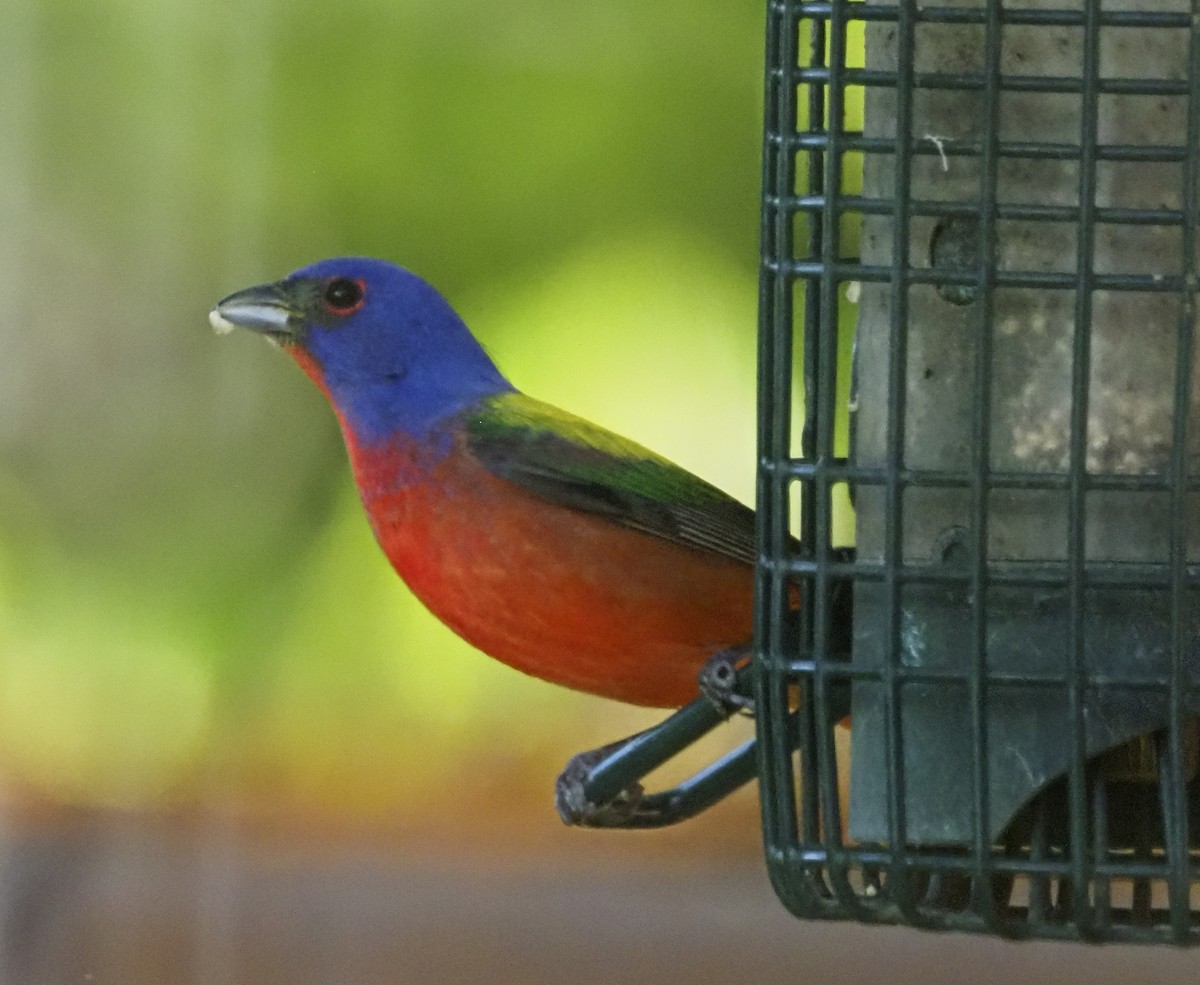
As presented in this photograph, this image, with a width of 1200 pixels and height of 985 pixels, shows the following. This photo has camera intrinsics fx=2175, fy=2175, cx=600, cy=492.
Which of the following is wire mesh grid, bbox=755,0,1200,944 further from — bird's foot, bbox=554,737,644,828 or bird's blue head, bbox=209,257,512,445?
bird's blue head, bbox=209,257,512,445

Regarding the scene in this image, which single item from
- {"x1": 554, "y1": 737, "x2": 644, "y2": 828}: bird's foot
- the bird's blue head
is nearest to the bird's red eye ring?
the bird's blue head

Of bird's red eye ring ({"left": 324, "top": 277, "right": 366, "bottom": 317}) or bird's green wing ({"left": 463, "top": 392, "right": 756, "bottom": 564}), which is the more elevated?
bird's red eye ring ({"left": 324, "top": 277, "right": 366, "bottom": 317})

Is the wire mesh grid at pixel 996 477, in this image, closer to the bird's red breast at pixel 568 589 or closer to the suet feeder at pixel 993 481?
the suet feeder at pixel 993 481

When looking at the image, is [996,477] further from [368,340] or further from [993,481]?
[368,340]

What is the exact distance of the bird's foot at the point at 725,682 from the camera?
349 cm

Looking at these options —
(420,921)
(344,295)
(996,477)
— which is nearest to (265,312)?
(344,295)

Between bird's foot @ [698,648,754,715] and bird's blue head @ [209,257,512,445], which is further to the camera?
bird's blue head @ [209,257,512,445]

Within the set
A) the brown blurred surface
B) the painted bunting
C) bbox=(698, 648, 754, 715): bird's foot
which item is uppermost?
the painted bunting

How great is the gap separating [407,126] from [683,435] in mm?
1459

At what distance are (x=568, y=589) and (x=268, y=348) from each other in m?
4.01

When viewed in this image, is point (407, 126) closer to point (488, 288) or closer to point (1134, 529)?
point (488, 288)

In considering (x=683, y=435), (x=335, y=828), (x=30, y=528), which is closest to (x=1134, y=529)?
(x=683, y=435)

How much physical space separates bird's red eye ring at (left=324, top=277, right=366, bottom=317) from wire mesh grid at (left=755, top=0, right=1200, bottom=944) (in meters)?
1.50

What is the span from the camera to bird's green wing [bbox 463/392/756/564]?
4215 millimetres
